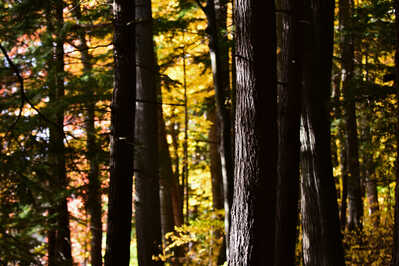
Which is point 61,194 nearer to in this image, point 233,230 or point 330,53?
→ point 233,230

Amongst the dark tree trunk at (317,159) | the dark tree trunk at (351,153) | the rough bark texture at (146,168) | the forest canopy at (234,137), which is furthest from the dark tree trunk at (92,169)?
the dark tree trunk at (351,153)

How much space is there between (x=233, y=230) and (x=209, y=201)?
45.0ft

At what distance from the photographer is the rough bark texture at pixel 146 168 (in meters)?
7.36

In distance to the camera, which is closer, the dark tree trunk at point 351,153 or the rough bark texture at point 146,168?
the rough bark texture at point 146,168

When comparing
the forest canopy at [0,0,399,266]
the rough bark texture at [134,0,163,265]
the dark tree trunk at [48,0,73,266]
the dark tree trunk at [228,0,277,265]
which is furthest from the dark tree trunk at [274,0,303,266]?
the dark tree trunk at [48,0,73,266]

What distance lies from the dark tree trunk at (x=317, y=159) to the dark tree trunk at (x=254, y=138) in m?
1.83

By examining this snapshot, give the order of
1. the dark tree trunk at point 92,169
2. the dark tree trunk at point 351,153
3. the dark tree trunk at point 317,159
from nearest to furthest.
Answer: the dark tree trunk at point 317,159
the dark tree trunk at point 92,169
the dark tree trunk at point 351,153

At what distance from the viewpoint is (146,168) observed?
7430mm

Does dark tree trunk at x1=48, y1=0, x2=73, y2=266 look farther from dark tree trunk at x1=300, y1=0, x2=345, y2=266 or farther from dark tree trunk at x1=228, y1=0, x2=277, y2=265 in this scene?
dark tree trunk at x1=300, y1=0, x2=345, y2=266

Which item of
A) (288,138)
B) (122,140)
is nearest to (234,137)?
(288,138)

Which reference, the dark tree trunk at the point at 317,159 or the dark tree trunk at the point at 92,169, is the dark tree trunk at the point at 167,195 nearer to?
the dark tree trunk at the point at 92,169

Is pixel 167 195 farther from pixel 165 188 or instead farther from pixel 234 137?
pixel 234 137

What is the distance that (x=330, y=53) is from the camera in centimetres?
640

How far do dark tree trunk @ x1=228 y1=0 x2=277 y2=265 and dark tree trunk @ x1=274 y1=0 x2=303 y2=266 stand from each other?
94 centimetres
